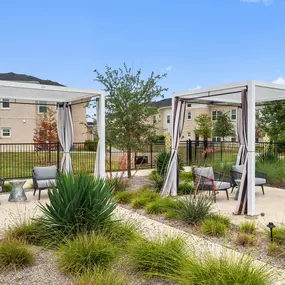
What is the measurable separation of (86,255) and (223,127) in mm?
27502

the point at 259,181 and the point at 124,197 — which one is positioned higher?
the point at 259,181

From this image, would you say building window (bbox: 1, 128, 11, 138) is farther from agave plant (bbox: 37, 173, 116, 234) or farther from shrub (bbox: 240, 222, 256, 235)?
shrub (bbox: 240, 222, 256, 235)

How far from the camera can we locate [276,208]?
687 cm

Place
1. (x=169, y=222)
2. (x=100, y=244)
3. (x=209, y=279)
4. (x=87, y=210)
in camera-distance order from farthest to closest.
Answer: (x=169, y=222) → (x=87, y=210) → (x=100, y=244) → (x=209, y=279)

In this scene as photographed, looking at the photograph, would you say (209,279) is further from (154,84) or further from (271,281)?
(154,84)

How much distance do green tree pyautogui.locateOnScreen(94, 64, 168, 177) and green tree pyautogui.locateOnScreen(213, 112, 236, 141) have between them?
64.1 ft

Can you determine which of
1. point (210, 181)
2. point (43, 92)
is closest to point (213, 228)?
point (210, 181)

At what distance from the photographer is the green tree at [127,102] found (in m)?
10.7

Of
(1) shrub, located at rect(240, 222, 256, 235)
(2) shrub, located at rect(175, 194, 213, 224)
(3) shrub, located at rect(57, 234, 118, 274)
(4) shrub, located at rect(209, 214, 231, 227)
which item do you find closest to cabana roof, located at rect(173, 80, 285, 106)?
(2) shrub, located at rect(175, 194, 213, 224)

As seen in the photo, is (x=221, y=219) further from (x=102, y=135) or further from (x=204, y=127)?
(x=204, y=127)

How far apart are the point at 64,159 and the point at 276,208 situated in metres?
6.26

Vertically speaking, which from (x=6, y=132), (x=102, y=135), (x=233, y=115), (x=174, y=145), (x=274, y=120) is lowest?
(x=174, y=145)

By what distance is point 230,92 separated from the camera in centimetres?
701

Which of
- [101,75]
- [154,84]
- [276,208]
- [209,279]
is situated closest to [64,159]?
[101,75]
